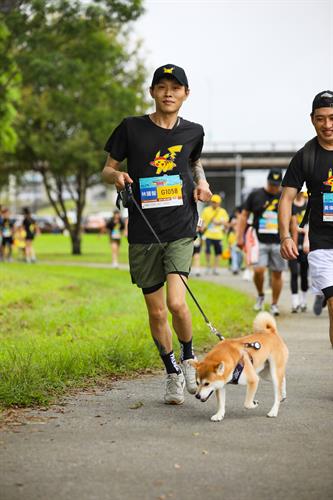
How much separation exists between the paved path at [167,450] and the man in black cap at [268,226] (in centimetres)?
669

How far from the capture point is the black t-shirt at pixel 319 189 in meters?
7.10

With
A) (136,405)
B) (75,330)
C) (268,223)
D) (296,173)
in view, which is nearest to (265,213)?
(268,223)

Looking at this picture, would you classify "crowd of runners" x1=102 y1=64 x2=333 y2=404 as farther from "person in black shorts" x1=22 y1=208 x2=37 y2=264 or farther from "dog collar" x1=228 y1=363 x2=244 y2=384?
"person in black shorts" x1=22 y1=208 x2=37 y2=264

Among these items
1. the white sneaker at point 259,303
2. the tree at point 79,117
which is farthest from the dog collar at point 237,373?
the tree at point 79,117

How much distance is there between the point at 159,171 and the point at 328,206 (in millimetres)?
1292

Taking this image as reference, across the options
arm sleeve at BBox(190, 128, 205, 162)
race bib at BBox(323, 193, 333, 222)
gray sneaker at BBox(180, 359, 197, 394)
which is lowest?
gray sneaker at BBox(180, 359, 197, 394)

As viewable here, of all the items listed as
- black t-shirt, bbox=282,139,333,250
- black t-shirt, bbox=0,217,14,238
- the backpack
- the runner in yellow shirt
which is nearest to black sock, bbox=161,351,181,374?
black t-shirt, bbox=282,139,333,250

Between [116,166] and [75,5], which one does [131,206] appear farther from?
[75,5]

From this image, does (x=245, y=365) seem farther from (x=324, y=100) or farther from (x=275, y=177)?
(x=275, y=177)

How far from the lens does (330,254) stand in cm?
716

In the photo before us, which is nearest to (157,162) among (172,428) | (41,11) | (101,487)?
(172,428)

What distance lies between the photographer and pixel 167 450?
5.32m

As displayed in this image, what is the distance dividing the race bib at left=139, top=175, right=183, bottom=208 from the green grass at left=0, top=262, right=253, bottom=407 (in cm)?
156

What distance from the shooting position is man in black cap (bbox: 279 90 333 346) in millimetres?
7066
